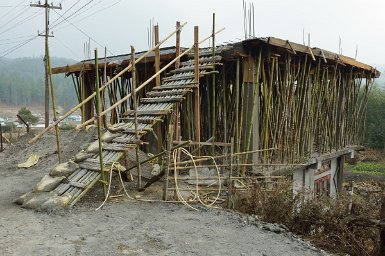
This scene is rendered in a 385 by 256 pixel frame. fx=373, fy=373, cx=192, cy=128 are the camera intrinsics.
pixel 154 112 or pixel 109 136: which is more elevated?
pixel 154 112

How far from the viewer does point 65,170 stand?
23.3 ft

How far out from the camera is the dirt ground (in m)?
4.81

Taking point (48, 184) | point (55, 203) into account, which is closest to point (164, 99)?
point (48, 184)

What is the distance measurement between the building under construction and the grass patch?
50.6 feet

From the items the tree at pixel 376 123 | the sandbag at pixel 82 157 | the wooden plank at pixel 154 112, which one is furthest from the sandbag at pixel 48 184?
the tree at pixel 376 123

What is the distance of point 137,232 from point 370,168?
25641mm

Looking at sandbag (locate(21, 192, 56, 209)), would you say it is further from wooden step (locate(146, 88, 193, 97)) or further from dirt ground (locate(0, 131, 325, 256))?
wooden step (locate(146, 88, 193, 97))

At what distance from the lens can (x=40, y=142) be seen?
1334 cm

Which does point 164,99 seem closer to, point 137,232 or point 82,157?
point 82,157

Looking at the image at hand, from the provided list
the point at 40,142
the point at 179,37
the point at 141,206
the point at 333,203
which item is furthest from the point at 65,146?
the point at 333,203

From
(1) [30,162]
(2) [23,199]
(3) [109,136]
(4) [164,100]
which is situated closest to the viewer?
(2) [23,199]

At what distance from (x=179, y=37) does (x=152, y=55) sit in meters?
1.43

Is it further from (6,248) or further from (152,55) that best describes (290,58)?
(6,248)

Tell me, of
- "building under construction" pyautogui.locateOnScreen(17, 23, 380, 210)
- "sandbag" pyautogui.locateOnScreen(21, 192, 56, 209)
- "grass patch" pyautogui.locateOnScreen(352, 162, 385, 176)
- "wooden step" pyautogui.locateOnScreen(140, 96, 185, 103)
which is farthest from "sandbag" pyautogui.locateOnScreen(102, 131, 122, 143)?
"grass patch" pyautogui.locateOnScreen(352, 162, 385, 176)
